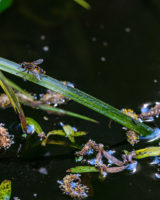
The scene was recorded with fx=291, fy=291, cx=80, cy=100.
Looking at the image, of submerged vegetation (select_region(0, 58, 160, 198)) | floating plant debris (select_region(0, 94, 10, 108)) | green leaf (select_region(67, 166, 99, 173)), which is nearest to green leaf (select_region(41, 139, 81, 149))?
submerged vegetation (select_region(0, 58, 160, 198))

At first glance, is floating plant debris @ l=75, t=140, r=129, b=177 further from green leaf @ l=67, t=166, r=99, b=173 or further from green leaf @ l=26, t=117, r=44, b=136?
green leaf @ l=26, t=117, r=44, b=136

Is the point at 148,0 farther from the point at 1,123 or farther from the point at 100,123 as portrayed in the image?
the point at 1,123

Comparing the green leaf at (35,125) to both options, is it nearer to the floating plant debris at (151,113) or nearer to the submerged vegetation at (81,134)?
the submerged vegetation at (81,134)

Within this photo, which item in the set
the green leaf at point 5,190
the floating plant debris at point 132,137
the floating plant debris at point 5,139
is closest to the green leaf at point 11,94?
the floating plant debris at point 5,139

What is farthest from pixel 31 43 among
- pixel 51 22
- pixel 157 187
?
pixel 157 187

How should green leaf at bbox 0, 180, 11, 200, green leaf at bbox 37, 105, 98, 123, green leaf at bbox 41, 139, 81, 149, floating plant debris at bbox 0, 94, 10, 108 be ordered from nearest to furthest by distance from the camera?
green leaf at bbox 0, 180, 11, 200 < green leaf at bbox 41, 139, 81, 149 < green leaf at bbox 37, 105, 98, 123 < floating plant debris at bbox 0, 94, 10, 108

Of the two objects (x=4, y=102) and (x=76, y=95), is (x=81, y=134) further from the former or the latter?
(x=4, y=102)
